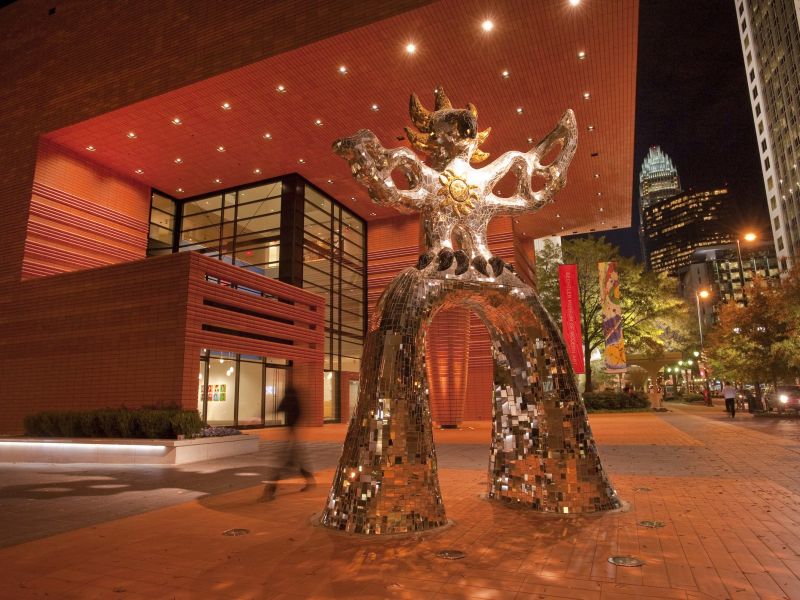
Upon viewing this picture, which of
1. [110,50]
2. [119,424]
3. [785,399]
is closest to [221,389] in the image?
[119,424]

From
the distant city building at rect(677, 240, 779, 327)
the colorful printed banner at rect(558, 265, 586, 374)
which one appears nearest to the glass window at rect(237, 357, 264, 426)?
the colorful printed banner at rect(558, 265, 586, 374)

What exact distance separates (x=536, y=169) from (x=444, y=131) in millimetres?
1179

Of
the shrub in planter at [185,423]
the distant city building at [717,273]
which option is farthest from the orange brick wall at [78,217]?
the distant city building at [717,273]

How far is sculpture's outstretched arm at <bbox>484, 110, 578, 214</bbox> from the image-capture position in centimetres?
548

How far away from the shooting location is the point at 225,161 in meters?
20.9

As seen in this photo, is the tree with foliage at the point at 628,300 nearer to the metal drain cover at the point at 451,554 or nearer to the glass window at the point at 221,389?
the glass window at the point at 221,389

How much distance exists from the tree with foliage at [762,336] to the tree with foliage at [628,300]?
6.25 metres

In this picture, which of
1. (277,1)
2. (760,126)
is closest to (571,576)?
(277,1)

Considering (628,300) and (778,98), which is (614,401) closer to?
(628,300)

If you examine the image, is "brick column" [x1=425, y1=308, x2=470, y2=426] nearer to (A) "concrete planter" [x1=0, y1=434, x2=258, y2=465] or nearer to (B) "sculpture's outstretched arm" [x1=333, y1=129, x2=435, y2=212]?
(A) "concrete planter" [x1=0, y1=434, x2=258, y2=465]

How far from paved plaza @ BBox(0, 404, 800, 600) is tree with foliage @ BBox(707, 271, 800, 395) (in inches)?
613

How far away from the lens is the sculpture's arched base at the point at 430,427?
4.21 m

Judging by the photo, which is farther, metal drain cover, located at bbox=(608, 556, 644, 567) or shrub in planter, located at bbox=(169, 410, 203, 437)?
shrub in planter, located at bbox=(169, 410, 203, 437)

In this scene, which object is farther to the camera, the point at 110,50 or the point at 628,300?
the point at 628,300
